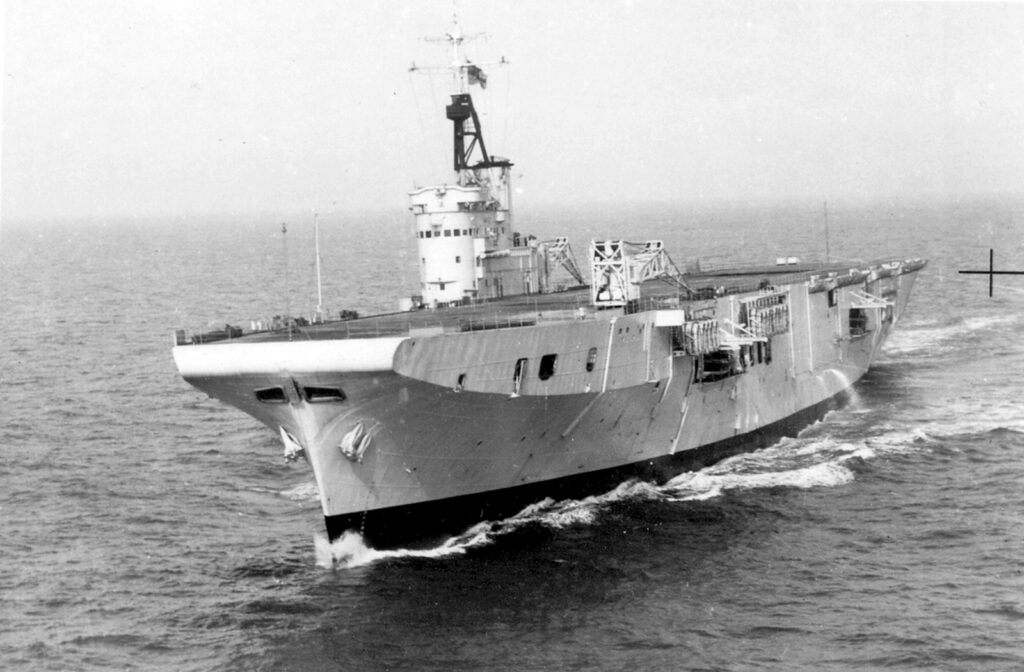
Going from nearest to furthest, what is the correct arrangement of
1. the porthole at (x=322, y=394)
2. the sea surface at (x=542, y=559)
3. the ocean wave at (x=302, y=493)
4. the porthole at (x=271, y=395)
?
the sea surface at (x=542, y=559)
the porthole at (x=322, y=394)
the porthole at (x=271, y=395)
the ocean wave at (x=302, y=493)

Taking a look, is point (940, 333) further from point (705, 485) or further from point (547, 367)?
point (547, 367)

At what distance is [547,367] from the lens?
2123 centimetres

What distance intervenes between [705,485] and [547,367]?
19.5 ft

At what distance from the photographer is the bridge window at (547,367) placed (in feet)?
69.3

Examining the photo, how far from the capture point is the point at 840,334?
34062 millimetres

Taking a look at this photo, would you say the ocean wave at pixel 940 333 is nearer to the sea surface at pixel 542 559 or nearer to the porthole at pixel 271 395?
the sea surface at pixel 542 559

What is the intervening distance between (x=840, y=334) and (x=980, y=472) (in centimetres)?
949

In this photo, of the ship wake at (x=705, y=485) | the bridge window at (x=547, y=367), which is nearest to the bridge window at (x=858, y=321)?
the ship wake at (x=705, y=485)

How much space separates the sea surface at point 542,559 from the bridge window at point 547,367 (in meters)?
3.01

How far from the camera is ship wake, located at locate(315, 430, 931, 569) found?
67.6 feet

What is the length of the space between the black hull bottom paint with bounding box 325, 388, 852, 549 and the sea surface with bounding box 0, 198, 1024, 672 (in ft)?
0.97

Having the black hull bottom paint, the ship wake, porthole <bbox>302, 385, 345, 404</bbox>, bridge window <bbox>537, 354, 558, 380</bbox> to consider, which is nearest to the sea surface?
the ship wake

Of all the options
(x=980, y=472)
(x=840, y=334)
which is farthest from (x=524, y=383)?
(x=840, y=334)

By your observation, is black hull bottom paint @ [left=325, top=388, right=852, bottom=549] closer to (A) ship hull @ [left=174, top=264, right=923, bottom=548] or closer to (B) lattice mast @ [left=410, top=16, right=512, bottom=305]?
(A) ship hull @ [left=174, top=264, right=923, bottom=548]
